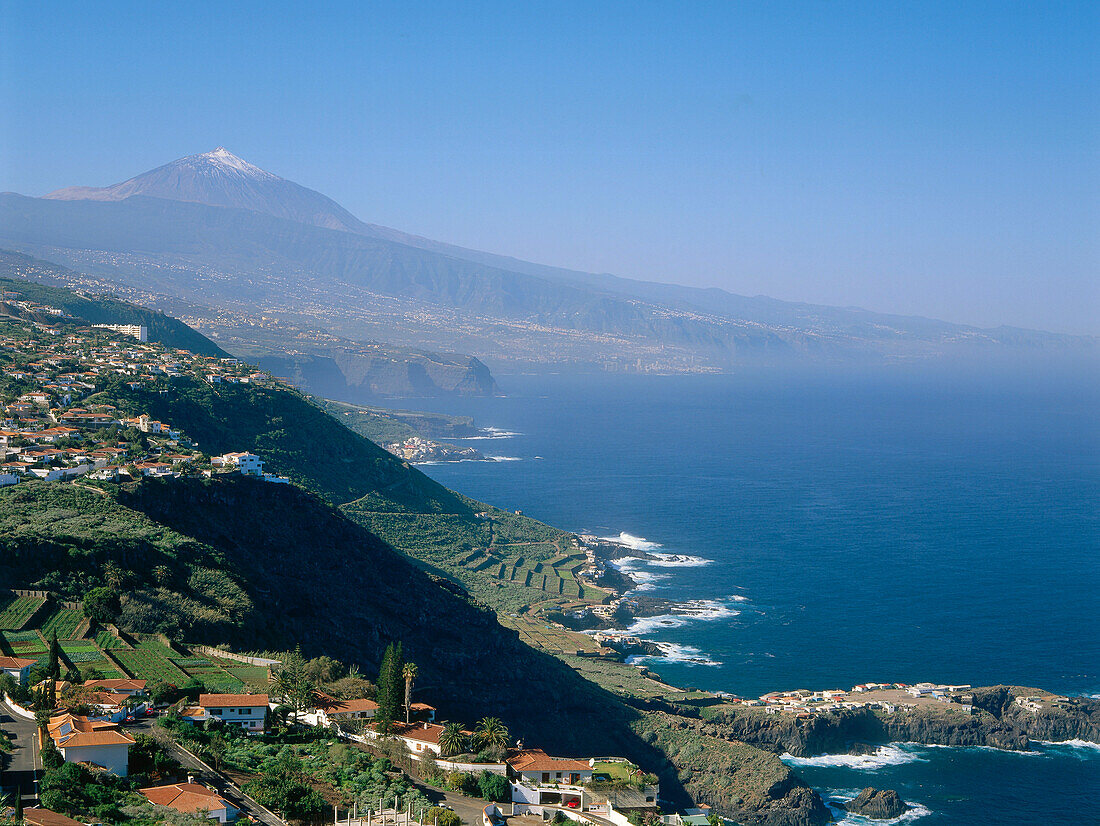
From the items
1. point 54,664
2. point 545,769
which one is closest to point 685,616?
point 545,769

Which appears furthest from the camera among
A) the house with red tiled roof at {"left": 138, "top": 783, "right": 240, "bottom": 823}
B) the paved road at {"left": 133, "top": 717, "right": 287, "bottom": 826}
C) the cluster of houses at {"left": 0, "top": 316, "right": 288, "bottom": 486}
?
the cluster of houses at {"left": 0, "top": 316, "right": 288, "bottom": 486}

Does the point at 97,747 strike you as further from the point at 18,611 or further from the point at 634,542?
the point at 634,542

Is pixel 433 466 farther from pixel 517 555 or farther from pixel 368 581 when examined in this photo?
pixel 368 581

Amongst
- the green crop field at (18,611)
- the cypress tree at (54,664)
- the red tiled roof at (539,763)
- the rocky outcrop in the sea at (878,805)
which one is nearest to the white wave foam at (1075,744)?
the rocky outcrop in the sea at (878,805)

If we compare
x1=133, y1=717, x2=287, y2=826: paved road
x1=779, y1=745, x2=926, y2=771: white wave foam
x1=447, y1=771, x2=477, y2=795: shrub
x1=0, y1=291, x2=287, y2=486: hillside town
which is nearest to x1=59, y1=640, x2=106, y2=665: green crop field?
x1=133, y1=717, x2=287, y2=826: paved road

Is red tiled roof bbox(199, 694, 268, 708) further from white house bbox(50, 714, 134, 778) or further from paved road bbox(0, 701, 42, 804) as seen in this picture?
white house bbox(50, 714, 134, 778)
